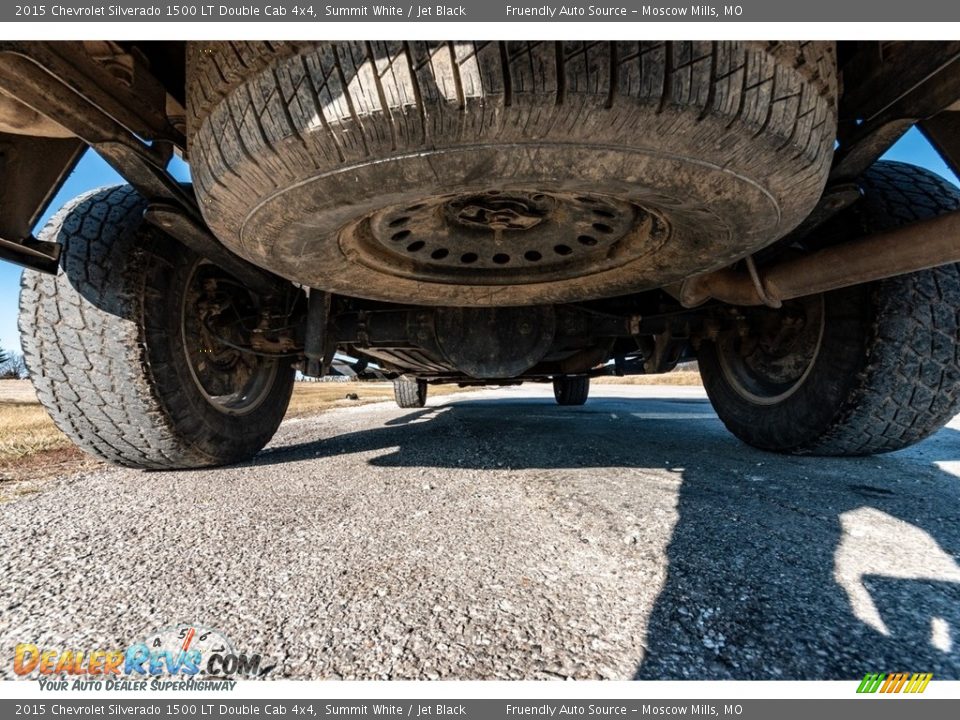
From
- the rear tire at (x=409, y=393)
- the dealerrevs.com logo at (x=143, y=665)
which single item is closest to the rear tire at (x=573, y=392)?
the rear tire at (x=409, y=393)

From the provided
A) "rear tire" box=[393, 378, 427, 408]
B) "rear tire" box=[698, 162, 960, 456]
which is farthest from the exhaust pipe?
"rear tire" box=[393, 378, 427, 408]

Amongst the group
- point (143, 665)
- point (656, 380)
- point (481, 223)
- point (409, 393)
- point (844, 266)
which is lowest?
point (143, 665)

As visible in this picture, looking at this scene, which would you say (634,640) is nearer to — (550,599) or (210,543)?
(550,599)

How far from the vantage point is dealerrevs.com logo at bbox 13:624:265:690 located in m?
0.73

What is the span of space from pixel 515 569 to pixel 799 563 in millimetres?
664

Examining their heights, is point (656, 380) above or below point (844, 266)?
below

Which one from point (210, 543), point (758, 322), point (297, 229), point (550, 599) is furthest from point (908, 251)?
point (210, 543)

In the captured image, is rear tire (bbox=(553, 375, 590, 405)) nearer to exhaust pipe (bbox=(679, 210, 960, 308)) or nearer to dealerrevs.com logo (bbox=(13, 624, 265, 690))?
exhaust pipe (bbox=(679, 210, 960, 308))

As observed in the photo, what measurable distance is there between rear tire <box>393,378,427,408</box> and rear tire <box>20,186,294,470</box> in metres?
4.59

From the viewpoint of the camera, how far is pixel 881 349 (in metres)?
1.80

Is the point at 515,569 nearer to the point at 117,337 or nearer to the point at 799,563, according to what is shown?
the point at 799,563

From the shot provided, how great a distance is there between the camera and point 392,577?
1.02 meters

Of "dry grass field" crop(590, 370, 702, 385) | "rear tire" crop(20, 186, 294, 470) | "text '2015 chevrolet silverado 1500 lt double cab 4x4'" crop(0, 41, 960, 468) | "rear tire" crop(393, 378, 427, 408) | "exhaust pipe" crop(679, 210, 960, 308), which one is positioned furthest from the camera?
"dry grass field" crop(590, 370, 702, 385)

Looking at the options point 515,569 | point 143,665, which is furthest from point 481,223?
point 143,665
